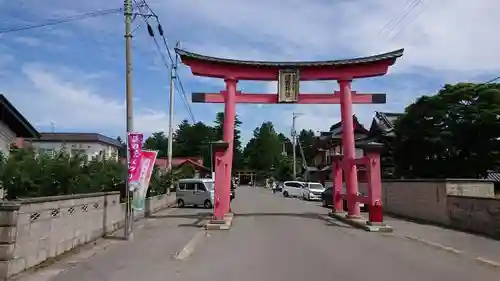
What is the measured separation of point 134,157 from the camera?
17.4m

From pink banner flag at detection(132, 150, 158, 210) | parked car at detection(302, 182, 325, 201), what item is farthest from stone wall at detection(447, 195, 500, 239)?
parked car at detection(302, 182, 325, 201)

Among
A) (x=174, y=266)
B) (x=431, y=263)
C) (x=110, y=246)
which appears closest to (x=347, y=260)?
(x=431, y=263)

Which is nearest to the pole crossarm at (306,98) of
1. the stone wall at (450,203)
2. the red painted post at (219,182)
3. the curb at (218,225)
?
the red painted post at (219,182)

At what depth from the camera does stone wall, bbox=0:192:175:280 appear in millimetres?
9398

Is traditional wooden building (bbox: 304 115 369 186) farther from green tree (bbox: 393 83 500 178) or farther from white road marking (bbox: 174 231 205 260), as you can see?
white road marking (bbox: 174 231 205 260)

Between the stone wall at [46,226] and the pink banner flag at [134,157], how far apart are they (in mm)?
1139

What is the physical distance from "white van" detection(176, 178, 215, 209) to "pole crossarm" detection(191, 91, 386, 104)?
11.9m

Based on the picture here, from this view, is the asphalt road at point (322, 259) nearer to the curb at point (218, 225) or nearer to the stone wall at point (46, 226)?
the curb at point (218, 225)

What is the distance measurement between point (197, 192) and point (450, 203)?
18458mm

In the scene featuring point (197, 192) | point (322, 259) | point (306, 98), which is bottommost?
point (322, 259)

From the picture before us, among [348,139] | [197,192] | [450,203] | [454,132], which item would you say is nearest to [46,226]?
[450,203]

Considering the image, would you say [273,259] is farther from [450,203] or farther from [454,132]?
[454,132]

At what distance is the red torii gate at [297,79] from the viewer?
2503 centimetres

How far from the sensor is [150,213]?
3033cm
